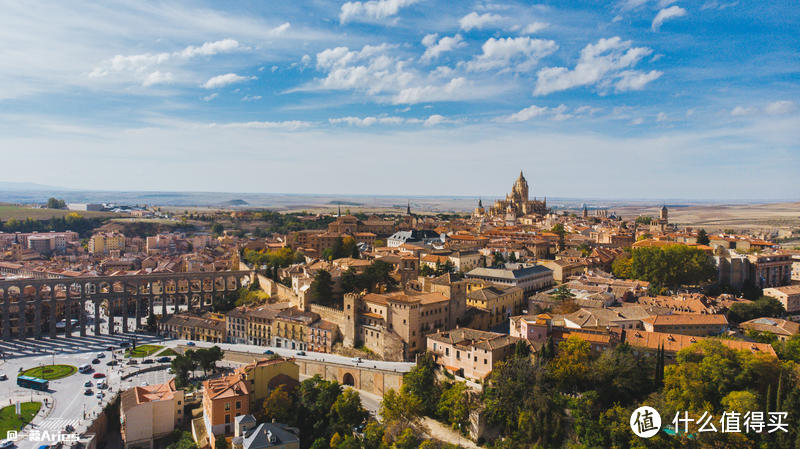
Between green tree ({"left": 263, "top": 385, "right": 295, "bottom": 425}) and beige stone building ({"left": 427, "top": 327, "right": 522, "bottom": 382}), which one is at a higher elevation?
beige stone building ({"left": 427, "top": 327, "right": 522, "bottom": 382})

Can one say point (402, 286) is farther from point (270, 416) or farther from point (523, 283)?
point (270, 416)

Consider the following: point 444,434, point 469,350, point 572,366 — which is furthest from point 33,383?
point 572,366

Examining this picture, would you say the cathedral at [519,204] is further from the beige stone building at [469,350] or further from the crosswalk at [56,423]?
the crosswalk at [56,423]

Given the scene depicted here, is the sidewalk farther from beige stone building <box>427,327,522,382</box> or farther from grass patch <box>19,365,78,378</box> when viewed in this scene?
grass patch <box>19,365,78,378</box>

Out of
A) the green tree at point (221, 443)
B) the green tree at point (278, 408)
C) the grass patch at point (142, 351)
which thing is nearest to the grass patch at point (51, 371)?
the grass patch at point (142, 351)

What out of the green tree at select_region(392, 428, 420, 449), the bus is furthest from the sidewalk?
the bus

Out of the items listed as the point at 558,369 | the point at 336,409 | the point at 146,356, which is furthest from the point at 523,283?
the point at 146,356

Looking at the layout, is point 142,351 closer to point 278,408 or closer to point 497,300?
point 278,408
